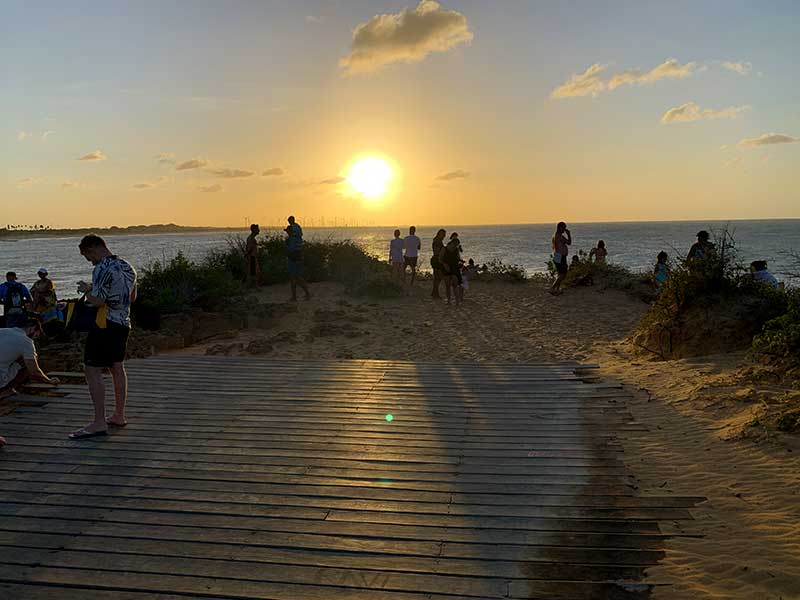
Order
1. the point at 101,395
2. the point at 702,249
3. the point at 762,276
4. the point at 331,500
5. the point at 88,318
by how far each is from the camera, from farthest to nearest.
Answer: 1. the point at 702,249
2. the point at 762,276
3. the point at 101,395
4. the point at 88,318
5. the point at 331,500

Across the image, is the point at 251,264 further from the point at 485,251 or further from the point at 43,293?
the point at 485,251

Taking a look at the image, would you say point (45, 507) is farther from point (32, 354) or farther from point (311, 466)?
point (32, 354)

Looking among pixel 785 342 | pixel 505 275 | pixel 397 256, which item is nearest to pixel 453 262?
pixel 397 256

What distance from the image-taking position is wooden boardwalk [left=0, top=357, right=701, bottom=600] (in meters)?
3.21

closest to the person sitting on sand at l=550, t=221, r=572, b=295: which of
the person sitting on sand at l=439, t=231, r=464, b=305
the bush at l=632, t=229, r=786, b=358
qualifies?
the person sitting on sand at l=439, t=231, r=464, b=305

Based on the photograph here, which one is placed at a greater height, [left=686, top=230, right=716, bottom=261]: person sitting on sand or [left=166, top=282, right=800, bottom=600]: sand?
[left=686, top=230, right=716, bottom=261]: person sitting on sand

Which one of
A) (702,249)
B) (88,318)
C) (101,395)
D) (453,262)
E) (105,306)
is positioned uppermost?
(702,249)

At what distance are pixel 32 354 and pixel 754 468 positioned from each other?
7039 millimetres

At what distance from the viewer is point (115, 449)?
5168 mm

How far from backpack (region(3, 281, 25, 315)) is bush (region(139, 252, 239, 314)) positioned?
2.32m

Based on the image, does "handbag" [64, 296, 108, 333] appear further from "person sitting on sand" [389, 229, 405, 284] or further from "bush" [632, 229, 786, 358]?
"person sitting on sand" [389, 229, 405, 284]

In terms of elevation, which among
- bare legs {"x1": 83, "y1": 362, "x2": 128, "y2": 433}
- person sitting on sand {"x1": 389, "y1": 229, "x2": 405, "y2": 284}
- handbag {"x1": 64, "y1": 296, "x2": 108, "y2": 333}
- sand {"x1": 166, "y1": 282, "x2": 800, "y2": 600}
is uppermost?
person sitting on sand {"x1": 389, "y1": 229, "x2": 405, "y2": 284}

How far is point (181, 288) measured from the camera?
1373 cm

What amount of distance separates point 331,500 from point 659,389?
4703mm
